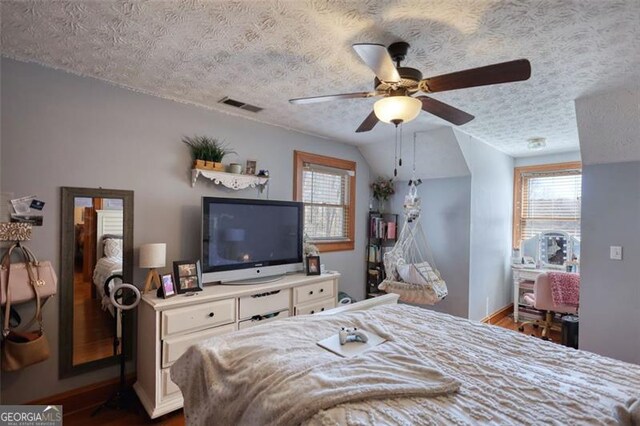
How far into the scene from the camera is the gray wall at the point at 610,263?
2.59m

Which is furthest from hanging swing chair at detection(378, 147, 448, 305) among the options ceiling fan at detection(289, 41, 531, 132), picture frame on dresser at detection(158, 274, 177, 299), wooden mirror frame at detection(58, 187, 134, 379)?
wooden mirror frame at detection(58, 187, 134, 379)

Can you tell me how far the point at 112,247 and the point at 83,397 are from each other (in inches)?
42.1

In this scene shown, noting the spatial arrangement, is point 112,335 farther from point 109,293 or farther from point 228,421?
point 228,421

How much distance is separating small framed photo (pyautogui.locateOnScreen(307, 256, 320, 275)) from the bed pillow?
1.62 metres

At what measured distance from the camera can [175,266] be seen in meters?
2.31

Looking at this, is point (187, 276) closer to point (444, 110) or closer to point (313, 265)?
point (313, 265)

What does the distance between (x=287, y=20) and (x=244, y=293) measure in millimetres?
1912

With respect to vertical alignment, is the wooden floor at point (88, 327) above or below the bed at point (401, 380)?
below

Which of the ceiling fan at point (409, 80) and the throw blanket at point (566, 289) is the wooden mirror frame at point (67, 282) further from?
the throw blanket at point (566, 289)

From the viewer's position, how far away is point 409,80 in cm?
164

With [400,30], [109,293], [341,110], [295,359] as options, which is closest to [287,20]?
[400,30]

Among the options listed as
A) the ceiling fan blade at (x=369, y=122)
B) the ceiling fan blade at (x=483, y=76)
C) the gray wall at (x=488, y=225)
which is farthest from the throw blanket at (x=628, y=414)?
the gray wall at (x=488, y=225)

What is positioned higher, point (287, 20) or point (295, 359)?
point (287, 20)

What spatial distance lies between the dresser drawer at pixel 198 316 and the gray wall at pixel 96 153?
0.58 m
